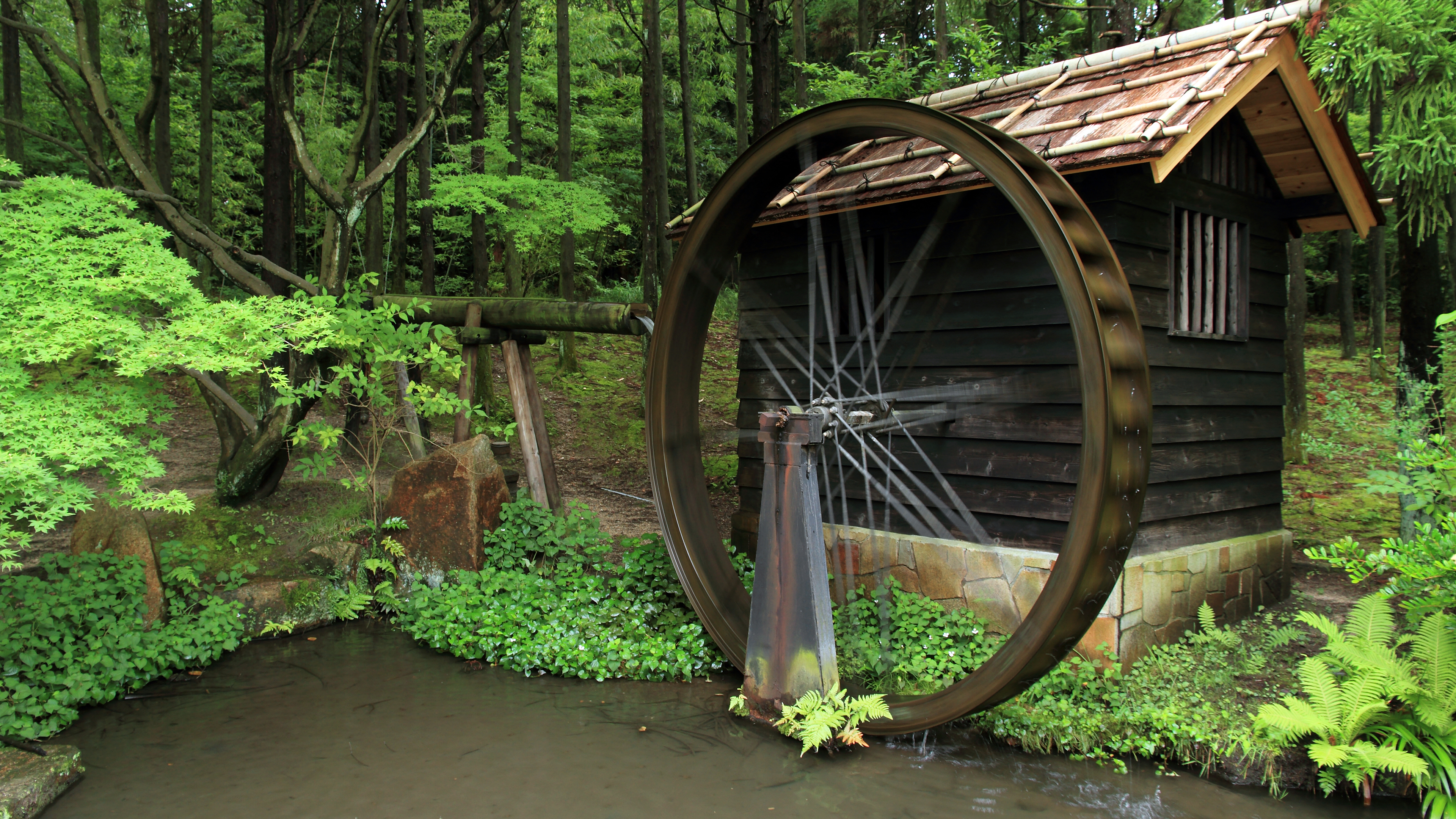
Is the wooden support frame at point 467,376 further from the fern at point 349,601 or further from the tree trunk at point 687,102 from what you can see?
the tree trunk at point 687,102

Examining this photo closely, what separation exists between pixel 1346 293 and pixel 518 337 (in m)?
13.9

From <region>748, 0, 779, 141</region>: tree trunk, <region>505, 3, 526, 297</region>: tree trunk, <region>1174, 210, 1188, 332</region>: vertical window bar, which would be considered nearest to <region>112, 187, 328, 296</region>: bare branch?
<region>505, 3, 526, 297</region>: tree trunk

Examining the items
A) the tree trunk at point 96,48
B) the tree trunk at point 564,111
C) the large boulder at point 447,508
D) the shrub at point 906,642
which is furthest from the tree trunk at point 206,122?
the shrub at point 906,642

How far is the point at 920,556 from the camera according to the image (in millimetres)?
4828

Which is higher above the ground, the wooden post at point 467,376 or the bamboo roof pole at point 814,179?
the bamboo roof pole at point 814,179

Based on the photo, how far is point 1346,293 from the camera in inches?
539

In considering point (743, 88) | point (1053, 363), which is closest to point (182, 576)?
point (1053, 363)

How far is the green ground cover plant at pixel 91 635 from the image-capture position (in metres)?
4.04

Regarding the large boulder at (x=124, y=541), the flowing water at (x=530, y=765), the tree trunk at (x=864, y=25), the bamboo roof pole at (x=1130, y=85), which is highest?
the tree trunk at (x=864, y=25)

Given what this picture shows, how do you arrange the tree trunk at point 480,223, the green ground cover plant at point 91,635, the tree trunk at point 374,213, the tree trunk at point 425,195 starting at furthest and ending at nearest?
1. the tree trunk at point 425,195
2. the tree trunk at point 480,223
3. the tree trunk at point 374,213
4. the green ground cover plant at point 91,635

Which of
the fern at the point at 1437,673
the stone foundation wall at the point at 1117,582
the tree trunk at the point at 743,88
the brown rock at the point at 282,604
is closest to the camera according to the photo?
the fern at the point at 1437,673

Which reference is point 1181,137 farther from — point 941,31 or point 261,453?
point 941,31

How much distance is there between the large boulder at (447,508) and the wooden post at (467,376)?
0.38 metres

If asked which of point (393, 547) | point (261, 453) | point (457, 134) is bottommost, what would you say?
point (393, 547)
